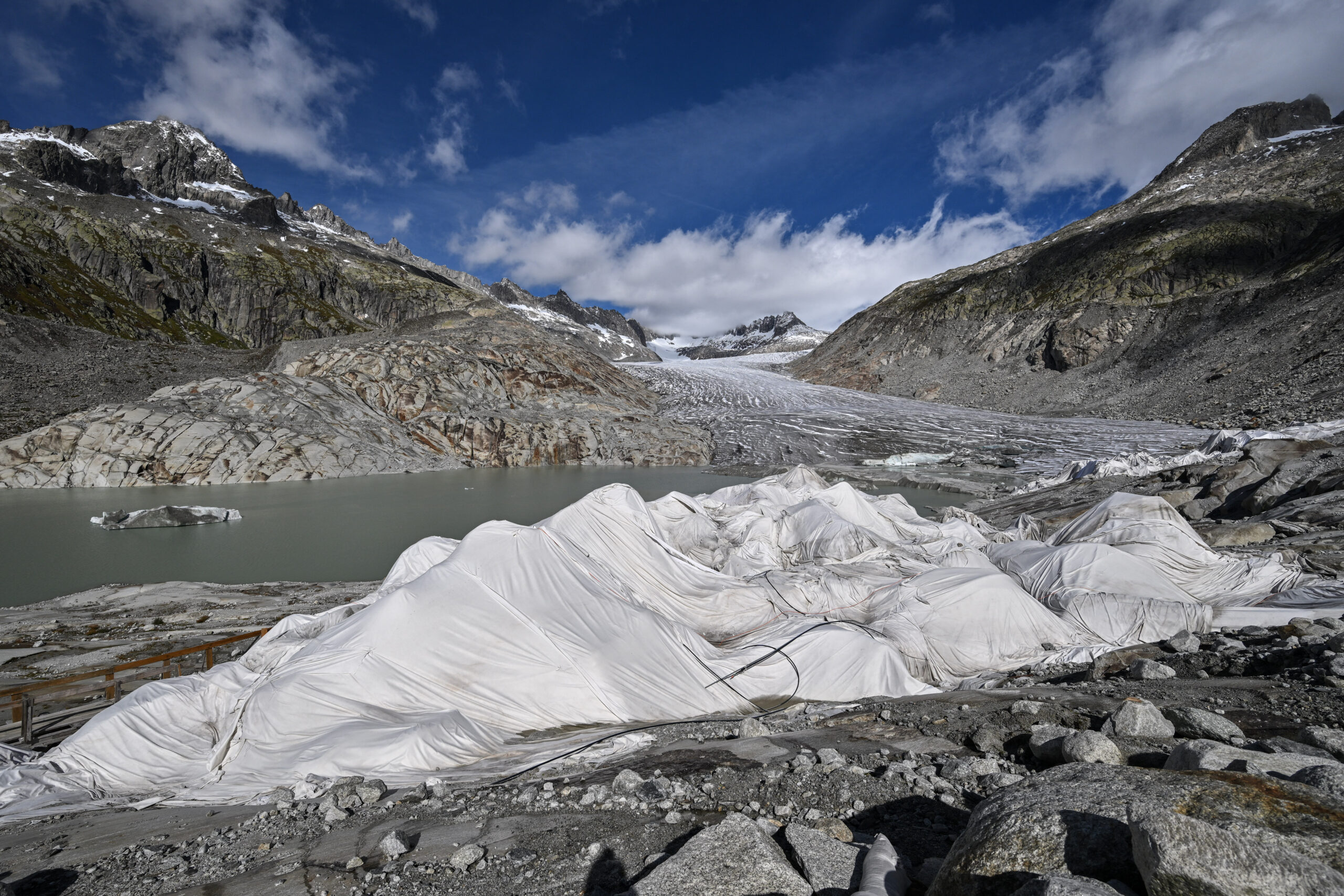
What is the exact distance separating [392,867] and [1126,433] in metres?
47.5

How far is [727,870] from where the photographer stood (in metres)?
3.03

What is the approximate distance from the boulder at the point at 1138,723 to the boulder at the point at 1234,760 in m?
0.99

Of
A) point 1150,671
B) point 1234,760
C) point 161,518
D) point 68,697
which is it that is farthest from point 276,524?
Answer: point 1234,760

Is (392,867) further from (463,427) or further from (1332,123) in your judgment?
(1332,123)

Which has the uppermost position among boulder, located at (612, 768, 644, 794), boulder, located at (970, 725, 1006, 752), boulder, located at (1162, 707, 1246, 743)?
boulder, located at (612, 768, 644, 794)

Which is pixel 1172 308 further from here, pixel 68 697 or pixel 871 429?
pixel 68 697

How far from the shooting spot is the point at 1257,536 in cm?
1257

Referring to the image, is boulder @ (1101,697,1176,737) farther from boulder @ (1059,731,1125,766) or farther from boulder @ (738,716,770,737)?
boulder @ (738,716,770,737)

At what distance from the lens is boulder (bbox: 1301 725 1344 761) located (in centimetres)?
373

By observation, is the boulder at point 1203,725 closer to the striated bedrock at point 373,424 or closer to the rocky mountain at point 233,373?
the striated bedrock at point 373,424

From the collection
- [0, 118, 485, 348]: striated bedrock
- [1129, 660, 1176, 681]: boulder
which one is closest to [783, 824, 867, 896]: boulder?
[1129, 660, 1176, 681]: boulder

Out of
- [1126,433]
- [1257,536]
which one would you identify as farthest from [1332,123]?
[1257,536]

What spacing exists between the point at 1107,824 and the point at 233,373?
216 ft

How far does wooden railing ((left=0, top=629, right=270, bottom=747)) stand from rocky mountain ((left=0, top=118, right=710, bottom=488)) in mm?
29218
